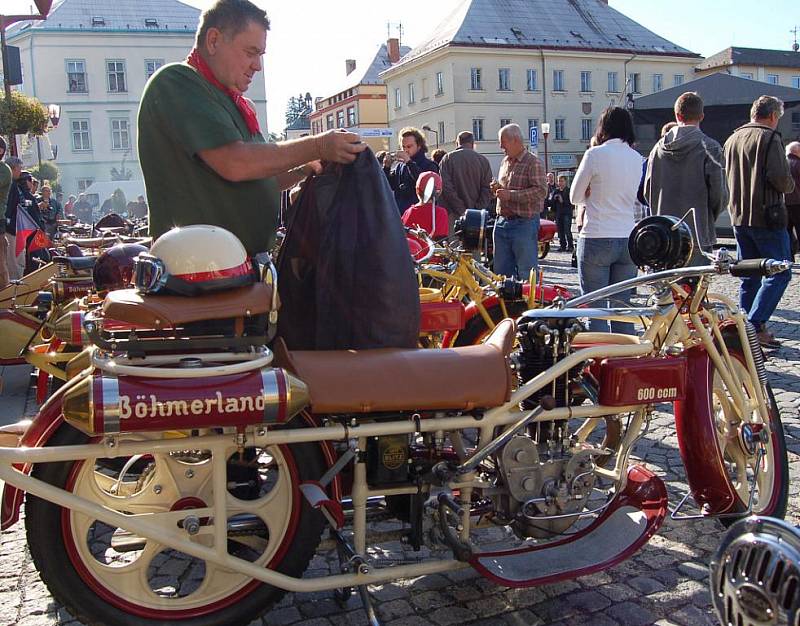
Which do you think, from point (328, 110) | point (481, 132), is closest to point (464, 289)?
point (481, 132)

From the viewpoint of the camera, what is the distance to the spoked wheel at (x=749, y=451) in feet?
10.7

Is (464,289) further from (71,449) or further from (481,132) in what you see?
(481,132)

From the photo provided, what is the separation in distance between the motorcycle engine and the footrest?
0.30ft

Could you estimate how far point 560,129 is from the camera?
54906 mm

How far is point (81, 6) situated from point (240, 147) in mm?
62428

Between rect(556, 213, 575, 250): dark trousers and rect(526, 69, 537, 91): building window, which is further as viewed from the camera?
rect(526, 69, 537, 91): building window

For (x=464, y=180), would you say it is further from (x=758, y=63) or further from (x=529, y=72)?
(x=758, y=63)

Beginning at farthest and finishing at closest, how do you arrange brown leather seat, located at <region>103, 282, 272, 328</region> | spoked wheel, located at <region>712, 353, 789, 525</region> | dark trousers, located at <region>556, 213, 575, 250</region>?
dark trousers, located at <region>556, 213, 575, 250</region> → spoked wheel, located at <region>712, 353, 789, 525</region> → brown leather seat, located at <region>103, 282, 272, 328</region>

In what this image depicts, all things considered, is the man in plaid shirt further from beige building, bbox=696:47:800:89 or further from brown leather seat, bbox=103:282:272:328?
beige building, bbox=696:47:800:89

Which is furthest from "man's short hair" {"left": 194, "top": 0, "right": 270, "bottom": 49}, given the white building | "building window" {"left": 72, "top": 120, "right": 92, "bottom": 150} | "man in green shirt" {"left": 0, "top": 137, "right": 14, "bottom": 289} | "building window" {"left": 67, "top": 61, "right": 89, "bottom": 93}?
"building window" {"left": 67, "top": 61, "right": 89, "bottom": 93}

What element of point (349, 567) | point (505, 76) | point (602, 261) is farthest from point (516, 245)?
point (505, 76)

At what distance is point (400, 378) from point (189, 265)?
72 cm

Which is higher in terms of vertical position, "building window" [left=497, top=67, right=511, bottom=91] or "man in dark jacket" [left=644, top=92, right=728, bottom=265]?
"building window" [left=497, top=67, right=511, bottom=91]

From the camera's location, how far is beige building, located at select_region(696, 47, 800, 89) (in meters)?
65.2
